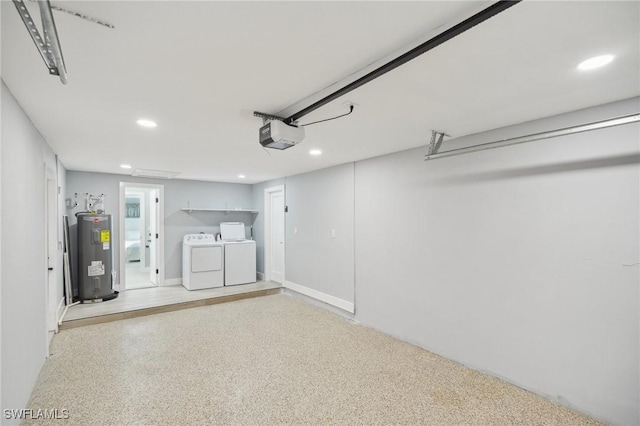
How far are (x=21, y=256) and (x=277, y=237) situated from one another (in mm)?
4451

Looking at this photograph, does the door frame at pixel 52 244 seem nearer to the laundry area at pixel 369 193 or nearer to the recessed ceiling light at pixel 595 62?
the laundry area at pixel 369 193

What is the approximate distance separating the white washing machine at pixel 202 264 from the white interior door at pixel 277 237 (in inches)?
41.3

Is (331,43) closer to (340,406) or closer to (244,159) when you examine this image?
(340,406)

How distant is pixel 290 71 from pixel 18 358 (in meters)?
2.56

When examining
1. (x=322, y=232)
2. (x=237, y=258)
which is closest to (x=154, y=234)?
(x=237, y=258)

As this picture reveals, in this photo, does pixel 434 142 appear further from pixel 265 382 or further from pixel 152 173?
pixel 152 173

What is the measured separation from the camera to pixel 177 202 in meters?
6.21

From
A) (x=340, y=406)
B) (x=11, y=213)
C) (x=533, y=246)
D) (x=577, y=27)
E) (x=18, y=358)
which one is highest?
(x=577, y=27)

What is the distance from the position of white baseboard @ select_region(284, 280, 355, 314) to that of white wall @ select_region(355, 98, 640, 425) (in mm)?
862

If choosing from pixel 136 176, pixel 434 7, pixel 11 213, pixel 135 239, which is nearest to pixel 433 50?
pixel 434 7

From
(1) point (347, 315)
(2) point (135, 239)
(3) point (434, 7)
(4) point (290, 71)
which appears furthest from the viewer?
(2) point (135, 239)

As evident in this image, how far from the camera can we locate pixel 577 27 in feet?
4.29

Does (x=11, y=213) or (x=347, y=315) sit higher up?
(x=11, y=213)

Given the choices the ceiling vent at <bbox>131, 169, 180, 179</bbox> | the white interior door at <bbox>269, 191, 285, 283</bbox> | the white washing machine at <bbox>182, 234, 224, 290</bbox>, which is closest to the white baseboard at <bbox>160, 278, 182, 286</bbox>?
the white washing machine at <bbox>182, 234, 224, 290</bbox>
